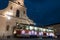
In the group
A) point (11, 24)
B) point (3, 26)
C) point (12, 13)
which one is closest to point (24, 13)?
point (12, 13)

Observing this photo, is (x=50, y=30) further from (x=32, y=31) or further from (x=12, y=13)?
(x=12, y=13)

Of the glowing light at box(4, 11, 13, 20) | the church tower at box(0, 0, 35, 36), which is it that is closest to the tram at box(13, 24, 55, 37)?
the church tower at box(0, 0, 35, 36)

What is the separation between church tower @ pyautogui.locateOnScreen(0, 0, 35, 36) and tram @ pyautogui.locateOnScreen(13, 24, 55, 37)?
246 centimetres

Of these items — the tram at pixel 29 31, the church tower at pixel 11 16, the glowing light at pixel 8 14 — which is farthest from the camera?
the glowing light at pixel 8 14

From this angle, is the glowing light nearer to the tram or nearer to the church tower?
the church tower

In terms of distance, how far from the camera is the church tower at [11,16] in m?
39.0

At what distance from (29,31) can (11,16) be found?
810 cm

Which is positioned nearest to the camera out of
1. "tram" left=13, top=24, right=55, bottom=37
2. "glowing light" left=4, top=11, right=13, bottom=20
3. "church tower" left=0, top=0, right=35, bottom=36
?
"church tower" left=0, top=0, right=35, bottom=36

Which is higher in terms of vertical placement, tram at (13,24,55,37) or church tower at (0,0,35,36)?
church tower at (0,0,35,36)

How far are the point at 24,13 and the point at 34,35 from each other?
10854 mm

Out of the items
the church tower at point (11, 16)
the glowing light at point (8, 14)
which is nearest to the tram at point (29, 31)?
the church tower at point (11, 16)

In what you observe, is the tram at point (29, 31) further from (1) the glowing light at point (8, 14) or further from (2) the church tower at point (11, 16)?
(1) the glowing light at point (8, 14)

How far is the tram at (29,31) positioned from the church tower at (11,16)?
2463 mm

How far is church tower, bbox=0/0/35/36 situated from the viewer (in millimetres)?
39000
